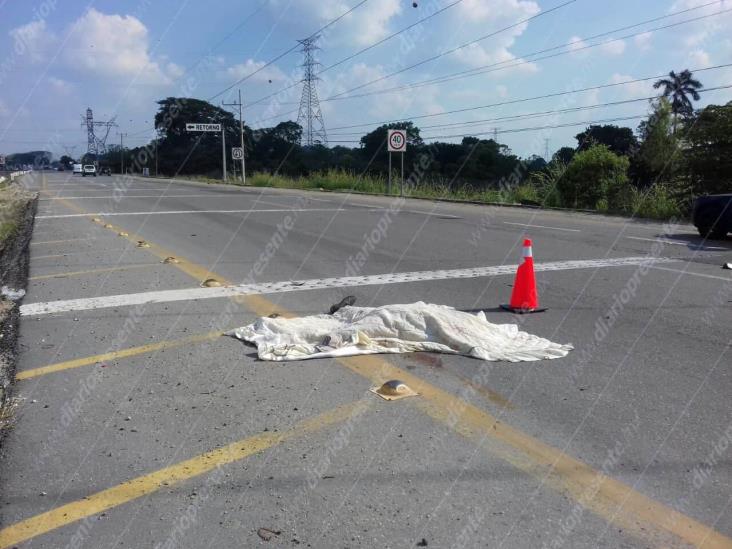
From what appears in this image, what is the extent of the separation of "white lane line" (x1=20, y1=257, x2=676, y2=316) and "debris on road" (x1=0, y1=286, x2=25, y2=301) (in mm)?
587

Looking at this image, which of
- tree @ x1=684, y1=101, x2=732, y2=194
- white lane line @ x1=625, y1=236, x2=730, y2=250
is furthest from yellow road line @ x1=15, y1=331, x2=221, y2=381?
tree @ x1=684, y1=101, x2=732, y2=194

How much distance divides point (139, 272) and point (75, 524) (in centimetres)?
656

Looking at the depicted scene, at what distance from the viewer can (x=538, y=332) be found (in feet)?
20.4

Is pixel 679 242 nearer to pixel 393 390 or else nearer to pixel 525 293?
pixel 525 293

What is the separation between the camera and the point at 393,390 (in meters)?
4.58

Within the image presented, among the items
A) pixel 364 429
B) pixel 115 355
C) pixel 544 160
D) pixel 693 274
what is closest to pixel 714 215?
pixel 693 274

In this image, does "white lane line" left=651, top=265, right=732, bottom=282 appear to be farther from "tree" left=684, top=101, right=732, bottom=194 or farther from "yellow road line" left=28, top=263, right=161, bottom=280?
"tree" left=684, top=101, right=732, bottom=194

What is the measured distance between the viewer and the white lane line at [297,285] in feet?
24.1

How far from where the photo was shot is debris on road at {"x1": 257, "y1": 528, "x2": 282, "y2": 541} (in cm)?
296

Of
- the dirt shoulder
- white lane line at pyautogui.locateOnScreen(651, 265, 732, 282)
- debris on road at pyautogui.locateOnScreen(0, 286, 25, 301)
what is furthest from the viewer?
white lane line at pyautogui.locateOnScreen(651, 265, 732, 282)

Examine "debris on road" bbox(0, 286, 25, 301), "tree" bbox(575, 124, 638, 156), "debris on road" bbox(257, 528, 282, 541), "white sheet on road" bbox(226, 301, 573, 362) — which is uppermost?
"tree" bbox(575, 124, 638, 156)

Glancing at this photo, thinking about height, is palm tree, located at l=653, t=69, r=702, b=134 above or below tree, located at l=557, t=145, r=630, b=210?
above

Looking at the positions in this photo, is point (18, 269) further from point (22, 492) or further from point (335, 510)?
point (335, 510)

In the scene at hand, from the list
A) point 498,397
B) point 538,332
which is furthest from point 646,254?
point 498,397
